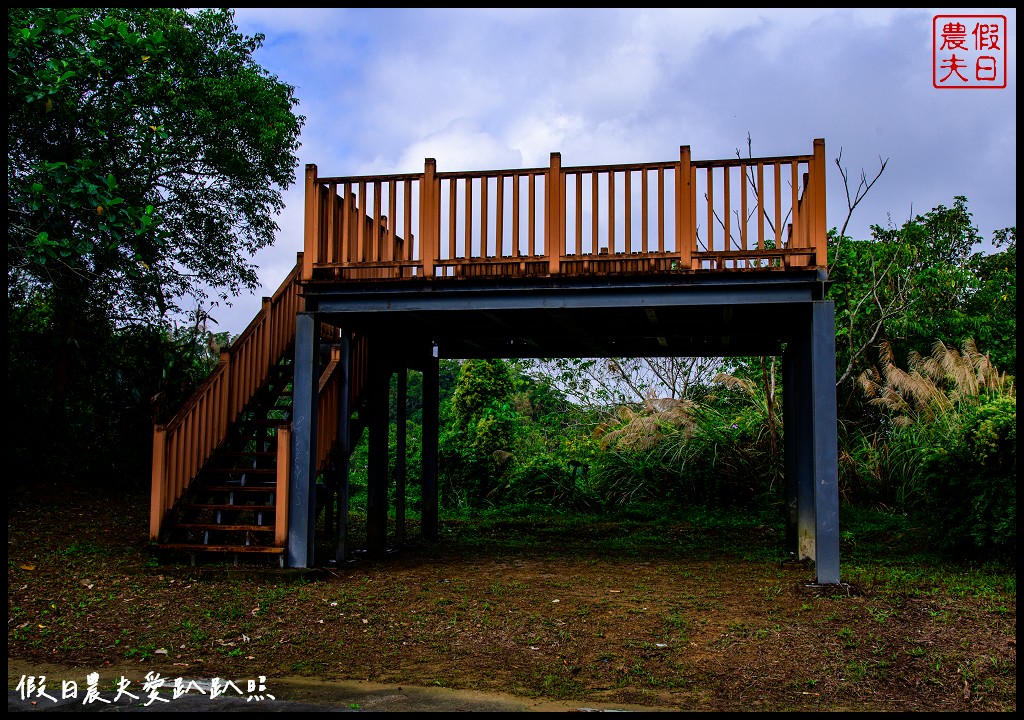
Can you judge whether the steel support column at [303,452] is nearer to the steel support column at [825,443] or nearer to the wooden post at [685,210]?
the wooden post at [685,210]

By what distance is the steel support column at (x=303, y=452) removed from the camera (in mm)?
8477

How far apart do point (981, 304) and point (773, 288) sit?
1134cm

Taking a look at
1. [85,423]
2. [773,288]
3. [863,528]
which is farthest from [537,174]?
[85,423]

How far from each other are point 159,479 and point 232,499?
2.63 ft

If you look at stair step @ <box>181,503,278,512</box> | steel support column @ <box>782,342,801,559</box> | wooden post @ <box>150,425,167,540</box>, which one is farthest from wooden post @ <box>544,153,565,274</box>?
wooden post @ <box>150,425,167,540</box>

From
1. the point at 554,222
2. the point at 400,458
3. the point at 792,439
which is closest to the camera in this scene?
the point at 554,222

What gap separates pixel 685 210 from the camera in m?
7.97

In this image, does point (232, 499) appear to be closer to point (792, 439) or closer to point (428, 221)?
point (428, 221)

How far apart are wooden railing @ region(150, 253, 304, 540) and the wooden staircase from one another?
5.0 inches

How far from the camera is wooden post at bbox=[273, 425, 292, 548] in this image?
334 inches

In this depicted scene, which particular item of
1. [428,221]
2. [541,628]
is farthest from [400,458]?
[541,628]

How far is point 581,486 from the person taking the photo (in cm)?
1563

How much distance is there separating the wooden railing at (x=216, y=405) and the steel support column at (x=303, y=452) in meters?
0.67

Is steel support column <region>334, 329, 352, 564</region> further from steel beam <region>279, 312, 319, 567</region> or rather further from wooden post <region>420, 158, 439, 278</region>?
wooden post <region>420, 158, 439, 278</region>
